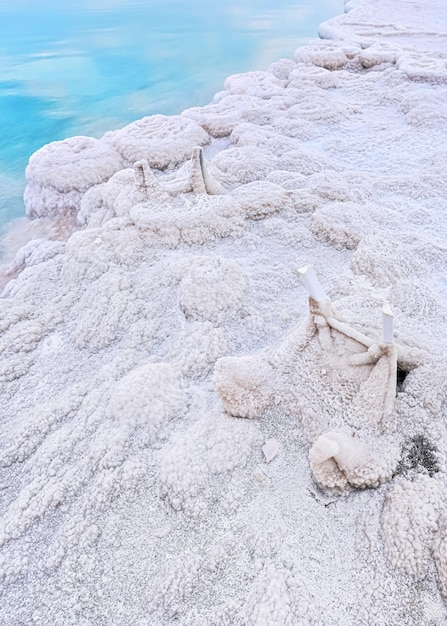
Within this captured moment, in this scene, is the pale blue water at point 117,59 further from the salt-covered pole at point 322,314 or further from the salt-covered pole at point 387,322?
the salt-covered pole at point 387,322

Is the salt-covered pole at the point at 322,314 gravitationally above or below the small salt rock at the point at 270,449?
above

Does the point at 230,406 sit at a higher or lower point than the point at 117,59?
lower

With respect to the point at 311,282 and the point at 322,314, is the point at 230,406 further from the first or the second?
the point at 311,282

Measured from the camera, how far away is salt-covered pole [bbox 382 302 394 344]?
133cm

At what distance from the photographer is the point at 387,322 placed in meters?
1.38

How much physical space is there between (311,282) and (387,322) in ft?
0.86

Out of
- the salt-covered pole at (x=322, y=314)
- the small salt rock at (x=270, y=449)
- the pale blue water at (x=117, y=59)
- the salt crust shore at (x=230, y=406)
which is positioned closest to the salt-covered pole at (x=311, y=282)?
the salt-covered pole at (x=322, y=314)

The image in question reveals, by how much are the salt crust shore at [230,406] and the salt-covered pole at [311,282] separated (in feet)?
0.48

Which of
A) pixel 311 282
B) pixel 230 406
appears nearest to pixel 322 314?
pixel 311 282

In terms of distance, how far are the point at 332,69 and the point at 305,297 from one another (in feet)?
18.2

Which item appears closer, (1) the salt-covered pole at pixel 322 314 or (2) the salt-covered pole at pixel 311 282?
(2) the salt-covered pole at pixel 311 282

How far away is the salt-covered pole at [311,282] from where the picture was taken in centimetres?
141

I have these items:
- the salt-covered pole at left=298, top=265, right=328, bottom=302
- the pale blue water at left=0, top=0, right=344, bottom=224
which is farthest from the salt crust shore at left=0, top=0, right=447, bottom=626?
the pale blue water at left=0, top=0, right=344, bottom=224

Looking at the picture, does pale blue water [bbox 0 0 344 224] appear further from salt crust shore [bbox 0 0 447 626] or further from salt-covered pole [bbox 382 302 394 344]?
salt-covered pole [bbox 382 302 394 344]
